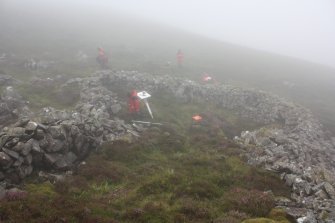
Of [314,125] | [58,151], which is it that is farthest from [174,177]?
[314,125]

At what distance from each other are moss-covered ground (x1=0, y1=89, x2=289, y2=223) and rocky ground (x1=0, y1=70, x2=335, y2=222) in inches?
41.4

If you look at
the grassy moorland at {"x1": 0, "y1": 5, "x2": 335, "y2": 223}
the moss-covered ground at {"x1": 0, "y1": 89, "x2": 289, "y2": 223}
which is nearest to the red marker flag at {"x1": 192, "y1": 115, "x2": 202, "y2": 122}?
the grassy moorland at {"x1": 0, "y1": 5, "x2": 335, "y2": 223}

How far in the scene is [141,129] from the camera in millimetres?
29641

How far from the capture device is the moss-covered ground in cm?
1522

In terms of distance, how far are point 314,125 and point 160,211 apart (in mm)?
26659

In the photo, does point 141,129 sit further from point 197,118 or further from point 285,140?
point 285,140

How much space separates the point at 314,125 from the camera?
37094 mm

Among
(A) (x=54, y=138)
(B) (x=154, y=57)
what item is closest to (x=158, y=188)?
(A) (x=54, y=138)

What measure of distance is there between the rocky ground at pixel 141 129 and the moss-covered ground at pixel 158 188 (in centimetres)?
105

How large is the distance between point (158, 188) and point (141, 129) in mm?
11483

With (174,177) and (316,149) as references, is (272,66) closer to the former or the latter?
(316,149)

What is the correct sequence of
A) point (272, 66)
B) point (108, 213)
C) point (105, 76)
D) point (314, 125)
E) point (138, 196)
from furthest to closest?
point (272, 66) < point (105, 76) < point (314, 125) < point (138, 196) < point (108, 213)

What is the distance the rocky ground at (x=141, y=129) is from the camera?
18391 millimetres

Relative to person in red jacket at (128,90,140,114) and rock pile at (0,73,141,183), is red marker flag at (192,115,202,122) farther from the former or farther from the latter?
rock pile at (0,73,141,183)
